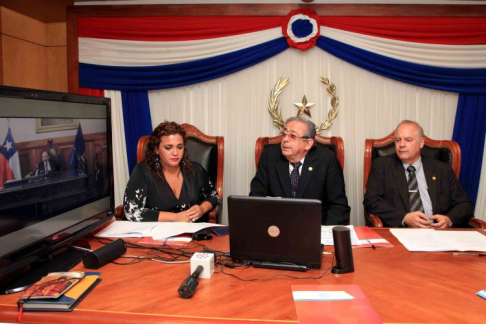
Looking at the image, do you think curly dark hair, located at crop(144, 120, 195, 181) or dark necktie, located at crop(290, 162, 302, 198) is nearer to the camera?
curly dark hair, located at crop(144, 120, 195, 181)

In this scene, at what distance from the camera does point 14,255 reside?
4.22 feet

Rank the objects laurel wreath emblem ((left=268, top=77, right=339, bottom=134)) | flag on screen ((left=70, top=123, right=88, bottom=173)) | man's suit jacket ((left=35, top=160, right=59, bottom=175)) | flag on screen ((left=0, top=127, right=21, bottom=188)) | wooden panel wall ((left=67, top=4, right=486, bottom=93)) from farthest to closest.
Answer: laurel wreath emblem ((left=268, top=77, right=339, bottom=134)) → wooden panel wall ((left=67, top=4, right=486, bottom=93)) → flag on screen ((left=70, top=123, right=88, bottom=173)) → man's suit jacket ((left=35, top=160, right=59, bottom=175)) → flag on screen ((left=0, top=127, right=21, bottom=188))

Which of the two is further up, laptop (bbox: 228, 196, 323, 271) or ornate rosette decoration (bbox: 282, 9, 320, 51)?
ornate rosette decoration (bbox: 282, 9, 320, 51)

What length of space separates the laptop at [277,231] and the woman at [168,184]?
2.93 ft

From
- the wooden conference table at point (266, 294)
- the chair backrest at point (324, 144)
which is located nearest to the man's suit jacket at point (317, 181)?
the chair backrest at point (324, 144)

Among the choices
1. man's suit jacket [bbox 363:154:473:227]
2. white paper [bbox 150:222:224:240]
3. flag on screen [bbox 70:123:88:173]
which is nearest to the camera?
flag on screen [bbox 70:123:88:173]

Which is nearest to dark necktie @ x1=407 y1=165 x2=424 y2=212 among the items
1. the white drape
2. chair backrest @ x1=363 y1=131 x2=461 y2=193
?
chair backrest @ x1=363 y1=131 x2=461 y2=193

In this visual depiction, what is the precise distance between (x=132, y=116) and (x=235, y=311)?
8.61ft

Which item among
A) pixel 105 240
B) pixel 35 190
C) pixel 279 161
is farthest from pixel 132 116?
pixel 35 190

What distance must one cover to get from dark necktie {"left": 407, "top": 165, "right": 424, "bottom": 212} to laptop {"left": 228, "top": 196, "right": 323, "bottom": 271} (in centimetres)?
A: 144

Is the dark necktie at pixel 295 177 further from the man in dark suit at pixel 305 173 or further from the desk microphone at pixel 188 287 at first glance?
the desk microphone at pixel 188 287

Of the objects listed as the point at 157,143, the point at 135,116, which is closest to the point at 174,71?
the point at 135,116

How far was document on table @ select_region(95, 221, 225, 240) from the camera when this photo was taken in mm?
1888

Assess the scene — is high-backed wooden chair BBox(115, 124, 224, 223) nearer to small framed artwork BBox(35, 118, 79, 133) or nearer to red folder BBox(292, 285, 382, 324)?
small framed artwork BBox(35, 118, 79, 133)
